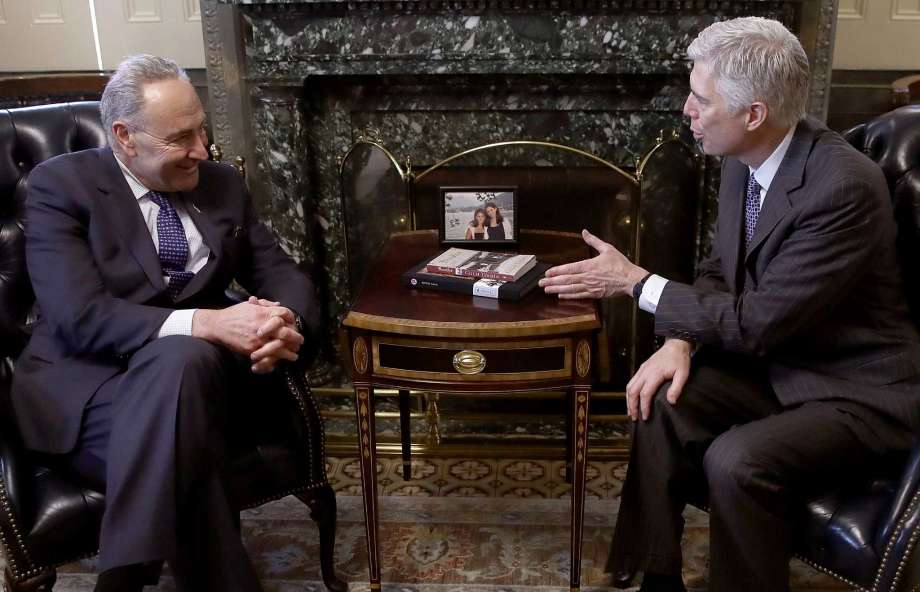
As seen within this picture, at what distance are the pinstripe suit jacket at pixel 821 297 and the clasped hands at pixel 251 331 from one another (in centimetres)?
80

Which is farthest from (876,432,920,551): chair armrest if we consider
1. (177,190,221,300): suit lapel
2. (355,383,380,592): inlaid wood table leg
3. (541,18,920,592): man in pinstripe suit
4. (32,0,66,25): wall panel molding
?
(32,0,66,25): wall panel molding

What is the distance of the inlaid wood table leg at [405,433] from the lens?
2.60m

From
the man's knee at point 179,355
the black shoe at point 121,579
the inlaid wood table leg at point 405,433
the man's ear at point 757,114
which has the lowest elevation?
the inlaid wood table leg at point 405,433

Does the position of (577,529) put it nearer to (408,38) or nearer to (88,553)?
(88,553)

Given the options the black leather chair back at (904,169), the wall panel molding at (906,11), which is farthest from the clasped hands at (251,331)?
the wall panel molding at (906,11)

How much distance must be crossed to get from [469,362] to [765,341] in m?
0.59

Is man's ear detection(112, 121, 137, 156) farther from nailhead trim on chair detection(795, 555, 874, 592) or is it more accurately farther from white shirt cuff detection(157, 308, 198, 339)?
nailhead trim on chair detection(795, 555, 874, 592)

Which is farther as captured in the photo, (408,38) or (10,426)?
(408,38)

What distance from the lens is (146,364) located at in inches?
69.3

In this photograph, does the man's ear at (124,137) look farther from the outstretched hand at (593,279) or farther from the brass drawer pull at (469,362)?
the outstretched hand at (593,279)

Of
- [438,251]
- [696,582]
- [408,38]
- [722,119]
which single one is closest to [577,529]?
[696,582]

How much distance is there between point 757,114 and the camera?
1.81 m

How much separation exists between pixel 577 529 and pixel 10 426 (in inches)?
47.3

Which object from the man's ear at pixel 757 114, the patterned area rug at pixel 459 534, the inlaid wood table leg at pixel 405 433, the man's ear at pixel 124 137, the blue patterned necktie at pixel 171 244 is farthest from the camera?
the inlaid wood table leg at pixel 405 433
